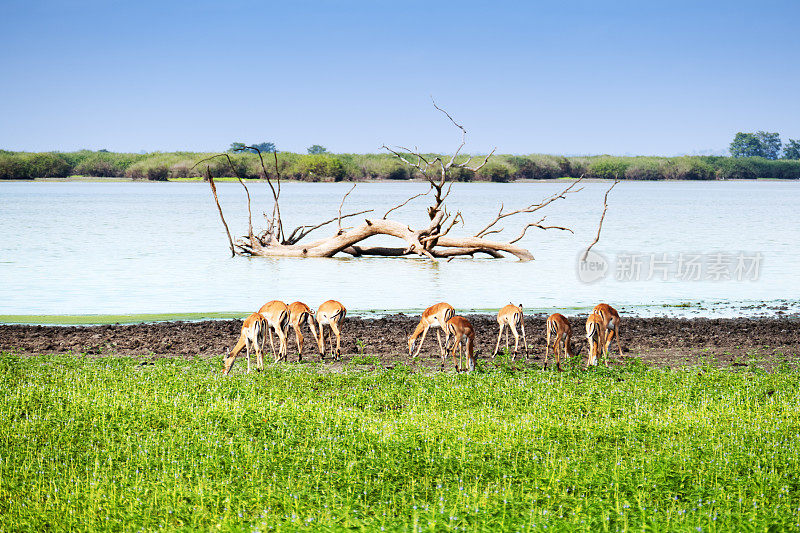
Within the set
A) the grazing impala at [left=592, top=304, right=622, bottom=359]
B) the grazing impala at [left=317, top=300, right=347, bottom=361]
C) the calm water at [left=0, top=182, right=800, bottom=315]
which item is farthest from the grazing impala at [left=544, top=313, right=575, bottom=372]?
the calm water at [left=0, top=182, right=800, bottom=315]

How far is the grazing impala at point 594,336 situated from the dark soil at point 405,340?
3.01 feet

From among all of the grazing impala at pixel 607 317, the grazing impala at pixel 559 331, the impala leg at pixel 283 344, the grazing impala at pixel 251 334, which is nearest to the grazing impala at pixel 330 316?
the impala leg at pixel 283 344

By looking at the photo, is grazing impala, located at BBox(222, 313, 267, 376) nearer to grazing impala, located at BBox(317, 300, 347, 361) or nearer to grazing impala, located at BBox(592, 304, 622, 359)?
grazing impala, located at BBox(317, 300, 347, 361)

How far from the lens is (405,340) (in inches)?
669

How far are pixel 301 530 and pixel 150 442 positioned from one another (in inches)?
134

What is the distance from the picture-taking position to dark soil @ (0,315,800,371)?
1541 centimetres

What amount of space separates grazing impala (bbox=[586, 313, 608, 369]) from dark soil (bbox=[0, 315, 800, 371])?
917mm

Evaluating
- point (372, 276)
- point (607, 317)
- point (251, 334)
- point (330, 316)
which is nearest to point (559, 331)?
point (607, 317)

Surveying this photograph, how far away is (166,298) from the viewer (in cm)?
2419

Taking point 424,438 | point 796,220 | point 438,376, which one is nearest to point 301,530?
point 424,438

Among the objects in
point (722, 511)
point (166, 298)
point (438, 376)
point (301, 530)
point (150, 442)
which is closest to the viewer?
point (301, 530)

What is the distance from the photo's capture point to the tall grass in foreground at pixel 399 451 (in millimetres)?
7578

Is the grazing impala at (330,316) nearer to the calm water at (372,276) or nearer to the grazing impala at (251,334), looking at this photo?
the grazing impala at (251,334)

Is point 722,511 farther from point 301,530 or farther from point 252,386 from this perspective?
point 252,386
